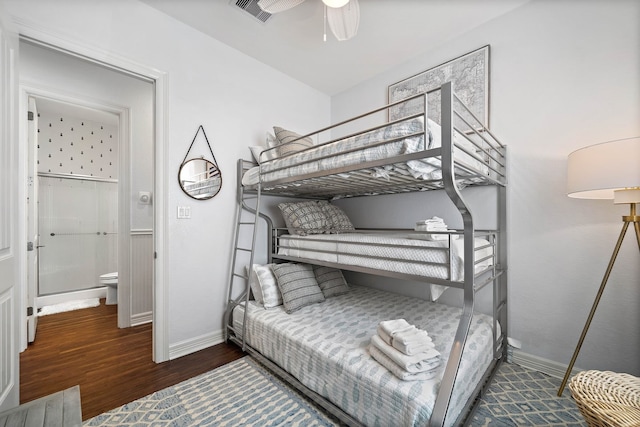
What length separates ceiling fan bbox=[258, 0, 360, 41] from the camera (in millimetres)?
1688

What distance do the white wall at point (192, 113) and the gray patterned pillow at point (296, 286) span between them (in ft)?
1.96

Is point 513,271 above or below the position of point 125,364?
above

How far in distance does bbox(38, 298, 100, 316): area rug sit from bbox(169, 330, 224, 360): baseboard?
237 cm

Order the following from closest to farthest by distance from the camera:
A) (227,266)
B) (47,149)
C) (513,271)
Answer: (513,271) < (227,266) < (47,149)

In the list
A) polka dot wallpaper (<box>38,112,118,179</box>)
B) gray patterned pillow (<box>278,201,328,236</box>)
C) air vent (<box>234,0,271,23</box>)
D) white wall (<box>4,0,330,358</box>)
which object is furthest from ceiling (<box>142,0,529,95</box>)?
polka dot wallpaper (<box>38,112,118,179</box>)

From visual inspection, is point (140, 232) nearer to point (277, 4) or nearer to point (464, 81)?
point (277, 4)

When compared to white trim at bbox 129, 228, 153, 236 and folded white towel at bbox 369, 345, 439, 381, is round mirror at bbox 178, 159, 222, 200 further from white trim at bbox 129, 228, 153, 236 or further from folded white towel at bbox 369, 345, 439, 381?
folded white towel at bbox 369, 345, 439, 381

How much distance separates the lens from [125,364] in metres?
2.12

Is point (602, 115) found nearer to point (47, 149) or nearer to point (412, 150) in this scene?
point (412, 150)

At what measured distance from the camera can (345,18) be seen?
1.83 meters

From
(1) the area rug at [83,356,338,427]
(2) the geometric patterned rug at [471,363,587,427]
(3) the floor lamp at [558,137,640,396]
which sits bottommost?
(1) the area rug at [83,356,338,427]

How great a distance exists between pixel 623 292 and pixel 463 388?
50.7 inches

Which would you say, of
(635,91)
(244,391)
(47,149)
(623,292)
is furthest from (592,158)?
(47,149)

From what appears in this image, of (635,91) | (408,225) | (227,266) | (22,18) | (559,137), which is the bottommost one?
(227,266)
